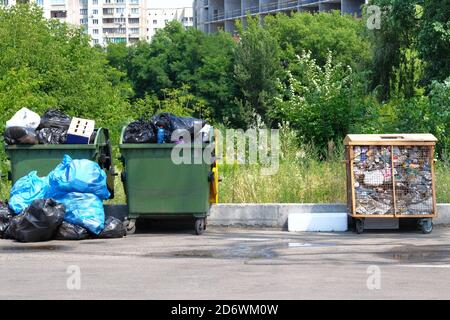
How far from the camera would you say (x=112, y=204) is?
13.3 metres

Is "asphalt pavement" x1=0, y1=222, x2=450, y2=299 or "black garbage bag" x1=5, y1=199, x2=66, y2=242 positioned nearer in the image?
"asphalt pavement" x1=0, y1=222, x2=450, y2=299

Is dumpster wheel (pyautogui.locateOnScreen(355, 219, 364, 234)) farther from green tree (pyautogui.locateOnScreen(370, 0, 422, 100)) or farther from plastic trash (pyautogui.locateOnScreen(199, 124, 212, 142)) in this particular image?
green tree (pyautogui.locateOnScreen(370, 0, 422, 100))

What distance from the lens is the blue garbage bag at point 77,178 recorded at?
40.0 ft

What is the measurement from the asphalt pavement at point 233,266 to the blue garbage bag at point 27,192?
0.65 metres

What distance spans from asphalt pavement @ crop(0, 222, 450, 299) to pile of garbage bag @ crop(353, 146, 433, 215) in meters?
0.38

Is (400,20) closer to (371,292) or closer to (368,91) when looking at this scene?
(368,91)

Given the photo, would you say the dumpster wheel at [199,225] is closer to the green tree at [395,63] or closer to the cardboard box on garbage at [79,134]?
the cardboard box on garbage at [79,134]

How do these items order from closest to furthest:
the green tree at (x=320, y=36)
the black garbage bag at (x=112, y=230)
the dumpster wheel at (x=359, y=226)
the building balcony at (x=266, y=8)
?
the black garbage bag at (x=112, y=230) → the dumpster wheel at (x=359, y=226) → the green tree at (x=320, y=36) → the building balcony at (x=266, y=8)

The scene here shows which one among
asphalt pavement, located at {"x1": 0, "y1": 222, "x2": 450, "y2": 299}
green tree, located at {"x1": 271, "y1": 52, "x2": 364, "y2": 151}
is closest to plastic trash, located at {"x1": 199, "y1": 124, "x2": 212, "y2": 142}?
asphalt pavement, located at {"x1": 0, "y1": 222, "x2": 450, "y2": 299}

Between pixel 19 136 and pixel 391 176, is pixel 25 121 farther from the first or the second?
pixel 391 176

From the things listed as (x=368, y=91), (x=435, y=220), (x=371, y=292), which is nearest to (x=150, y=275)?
(x=371, y=292)

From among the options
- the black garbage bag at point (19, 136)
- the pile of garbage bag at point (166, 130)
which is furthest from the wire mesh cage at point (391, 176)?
the black garbage bag at point (19, 136)

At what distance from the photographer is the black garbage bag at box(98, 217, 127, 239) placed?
12.2 metres

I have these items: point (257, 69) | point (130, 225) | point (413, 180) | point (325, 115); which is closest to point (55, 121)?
point (130, 225)
